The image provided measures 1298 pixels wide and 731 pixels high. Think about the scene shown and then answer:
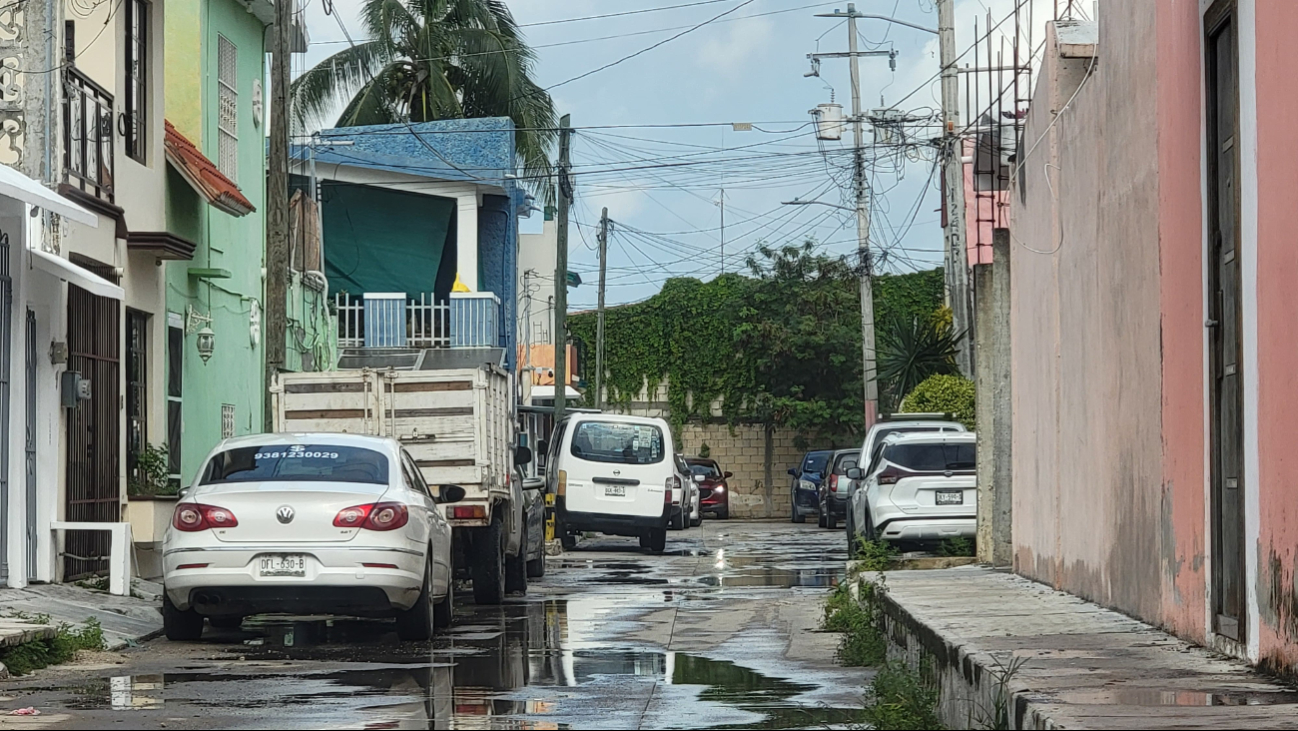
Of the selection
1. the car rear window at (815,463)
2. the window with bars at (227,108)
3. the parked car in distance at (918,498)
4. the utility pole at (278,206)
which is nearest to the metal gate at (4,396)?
the utility pole at (278,206)

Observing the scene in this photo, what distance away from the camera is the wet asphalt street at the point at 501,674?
8.66 metres

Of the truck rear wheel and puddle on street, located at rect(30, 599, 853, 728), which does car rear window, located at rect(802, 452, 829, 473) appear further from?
puddle on street, located at rect(30, 599, 853, 728)

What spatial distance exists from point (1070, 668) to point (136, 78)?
568 inches

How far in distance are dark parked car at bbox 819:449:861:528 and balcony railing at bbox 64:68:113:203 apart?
1922 centimetres

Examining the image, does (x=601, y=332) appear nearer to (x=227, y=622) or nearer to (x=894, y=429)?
(x=894, y=429)

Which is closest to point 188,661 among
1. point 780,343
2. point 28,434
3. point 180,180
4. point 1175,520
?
point 28,434

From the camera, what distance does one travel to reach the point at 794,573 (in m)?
22.6

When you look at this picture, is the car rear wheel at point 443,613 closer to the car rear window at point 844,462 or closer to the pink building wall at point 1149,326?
the pink building wall at point 1149,326

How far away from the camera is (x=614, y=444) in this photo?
28266 millimetres

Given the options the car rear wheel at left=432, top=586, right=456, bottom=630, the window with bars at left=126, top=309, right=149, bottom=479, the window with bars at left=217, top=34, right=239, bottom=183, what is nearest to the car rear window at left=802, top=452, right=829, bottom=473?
the window with bars at left=217, top=34, right=239, bottom=183

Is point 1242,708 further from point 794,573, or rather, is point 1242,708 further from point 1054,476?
point 794,573

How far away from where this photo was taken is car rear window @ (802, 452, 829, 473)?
42969 mm

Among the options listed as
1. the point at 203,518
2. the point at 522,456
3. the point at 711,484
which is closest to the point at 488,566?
the point at 522,456

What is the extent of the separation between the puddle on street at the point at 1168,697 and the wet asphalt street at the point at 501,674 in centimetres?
193
